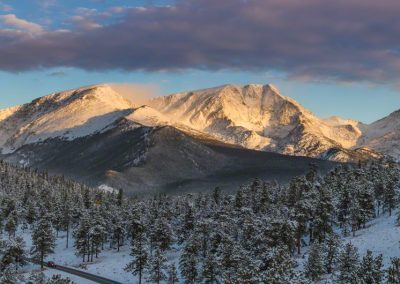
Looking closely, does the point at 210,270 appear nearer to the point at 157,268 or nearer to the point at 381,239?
the point at 157,268

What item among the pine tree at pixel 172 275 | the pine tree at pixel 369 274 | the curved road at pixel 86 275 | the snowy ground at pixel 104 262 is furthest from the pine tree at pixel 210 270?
the pine tree at pixel 369 274

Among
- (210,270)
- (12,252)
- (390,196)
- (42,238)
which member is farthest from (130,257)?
(390,196)

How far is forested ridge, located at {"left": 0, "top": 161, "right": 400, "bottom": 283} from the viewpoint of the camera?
88.0 meters

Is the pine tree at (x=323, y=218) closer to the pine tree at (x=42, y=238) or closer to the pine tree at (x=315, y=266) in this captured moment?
the pine tree at (x=315, y=266)

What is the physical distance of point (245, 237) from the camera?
127 metres

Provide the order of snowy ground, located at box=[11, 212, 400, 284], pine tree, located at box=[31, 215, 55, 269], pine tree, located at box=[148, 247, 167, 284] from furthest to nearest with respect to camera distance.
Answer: pine tree, located at box=[31, 215, 55, 269] → pine tree, located at box=[148, 247, 167, 284] → snowy ground, located at box=[11, 212, 400, 284]

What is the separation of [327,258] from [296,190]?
52.9 m

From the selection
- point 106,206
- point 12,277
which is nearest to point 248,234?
point 12,277

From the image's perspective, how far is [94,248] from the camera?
15575 cm

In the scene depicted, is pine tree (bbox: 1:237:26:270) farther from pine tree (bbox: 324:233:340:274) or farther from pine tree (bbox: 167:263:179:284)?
pine tree (bbox: 324:233:340:274)

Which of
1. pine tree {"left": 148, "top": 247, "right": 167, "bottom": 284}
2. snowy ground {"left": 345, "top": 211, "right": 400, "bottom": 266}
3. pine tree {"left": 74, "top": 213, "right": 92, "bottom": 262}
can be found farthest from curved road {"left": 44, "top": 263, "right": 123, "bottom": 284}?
snowy ground {"left": 345, "top": 211, "right": 400, "bottom": 266}

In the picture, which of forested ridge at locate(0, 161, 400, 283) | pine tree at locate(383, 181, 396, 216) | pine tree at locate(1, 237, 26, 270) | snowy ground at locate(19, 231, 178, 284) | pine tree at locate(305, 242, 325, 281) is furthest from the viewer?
pine tree at locate(383, 181, 396, 216)

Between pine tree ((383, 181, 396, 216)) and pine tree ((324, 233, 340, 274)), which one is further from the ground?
pine tree ((383, 181, 396, 216))

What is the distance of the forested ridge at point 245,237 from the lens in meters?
88.0
